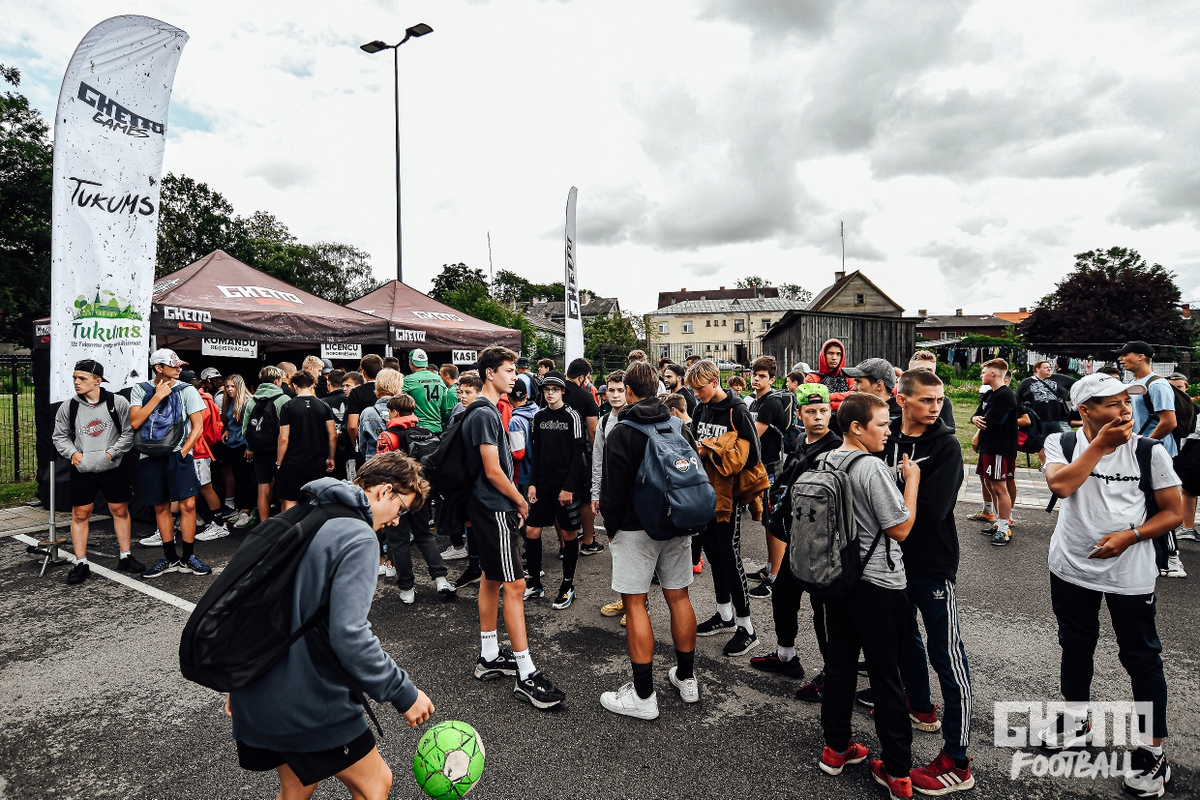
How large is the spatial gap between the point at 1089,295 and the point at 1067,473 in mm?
41080

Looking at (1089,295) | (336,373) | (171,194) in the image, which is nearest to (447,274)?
(171,194)

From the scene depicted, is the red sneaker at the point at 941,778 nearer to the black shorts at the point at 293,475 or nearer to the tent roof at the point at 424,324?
the black shorts at the point at 293,475

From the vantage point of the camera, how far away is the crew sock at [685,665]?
129 inches

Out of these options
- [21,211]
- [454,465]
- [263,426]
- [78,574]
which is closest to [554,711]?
[454,465]

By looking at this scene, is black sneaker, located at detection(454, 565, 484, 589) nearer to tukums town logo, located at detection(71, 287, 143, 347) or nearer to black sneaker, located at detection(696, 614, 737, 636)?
black sneaker, located at detection(696, 614, 737, 636)

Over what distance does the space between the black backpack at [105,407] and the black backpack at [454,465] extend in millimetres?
3702

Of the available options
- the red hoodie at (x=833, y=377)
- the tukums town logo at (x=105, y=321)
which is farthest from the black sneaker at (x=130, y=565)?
the red hoodie at (x=833, y=377)

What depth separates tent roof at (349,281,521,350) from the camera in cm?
1061

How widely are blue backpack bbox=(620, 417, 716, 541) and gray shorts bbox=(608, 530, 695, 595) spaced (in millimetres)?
143

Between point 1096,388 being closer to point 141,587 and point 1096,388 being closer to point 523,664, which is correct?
point 523,664

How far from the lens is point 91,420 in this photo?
16.6 ft

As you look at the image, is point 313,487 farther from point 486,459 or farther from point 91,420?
point 91,420

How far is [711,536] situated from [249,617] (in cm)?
304

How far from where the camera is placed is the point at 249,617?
1.58 m
